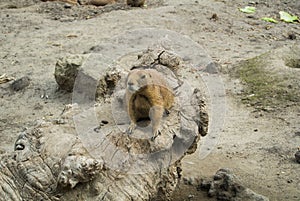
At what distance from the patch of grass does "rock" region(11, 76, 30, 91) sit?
2.60 metres

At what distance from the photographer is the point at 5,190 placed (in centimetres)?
272

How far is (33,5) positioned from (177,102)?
7.28 meters

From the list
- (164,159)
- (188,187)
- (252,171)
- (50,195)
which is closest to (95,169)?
(50,195)

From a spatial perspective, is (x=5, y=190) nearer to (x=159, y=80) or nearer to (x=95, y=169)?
(x=95, y=169)

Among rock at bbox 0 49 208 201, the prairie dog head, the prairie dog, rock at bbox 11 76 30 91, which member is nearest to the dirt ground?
rock at bbox 11 76 30 91

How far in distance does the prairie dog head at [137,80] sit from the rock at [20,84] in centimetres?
370

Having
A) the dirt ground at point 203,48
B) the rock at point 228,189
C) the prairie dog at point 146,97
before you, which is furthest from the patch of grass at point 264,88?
the prairie dog at point 146,97

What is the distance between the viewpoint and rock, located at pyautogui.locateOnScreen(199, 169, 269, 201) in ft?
11.4

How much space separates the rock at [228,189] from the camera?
3480 mm

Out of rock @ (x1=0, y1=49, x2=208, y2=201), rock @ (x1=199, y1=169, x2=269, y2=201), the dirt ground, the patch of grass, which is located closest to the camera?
rock @ (x1=0, y1=49, x2=208, y2=201)

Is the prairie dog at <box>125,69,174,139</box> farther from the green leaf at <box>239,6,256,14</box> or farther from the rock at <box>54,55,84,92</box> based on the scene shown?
the green leaf at <box>239,6,256,14</box>

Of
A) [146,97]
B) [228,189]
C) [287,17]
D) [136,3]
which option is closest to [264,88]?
[228,189]

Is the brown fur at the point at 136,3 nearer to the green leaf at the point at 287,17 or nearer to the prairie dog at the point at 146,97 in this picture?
the green leaf at the point at 287,17

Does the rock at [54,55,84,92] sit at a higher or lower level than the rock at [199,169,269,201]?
lower
